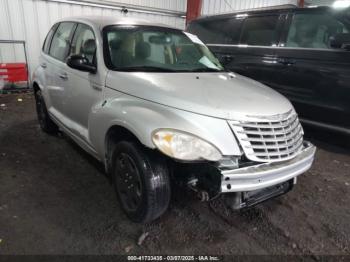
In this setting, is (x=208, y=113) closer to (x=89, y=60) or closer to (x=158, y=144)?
(x=158, y=144)

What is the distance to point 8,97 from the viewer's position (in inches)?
251

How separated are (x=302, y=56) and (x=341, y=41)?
1.69ft

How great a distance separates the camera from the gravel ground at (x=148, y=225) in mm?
2051

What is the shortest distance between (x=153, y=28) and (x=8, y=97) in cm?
483

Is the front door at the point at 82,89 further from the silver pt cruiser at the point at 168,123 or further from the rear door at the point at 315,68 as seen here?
the rear door at the point at 315,68

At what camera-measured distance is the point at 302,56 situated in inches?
149

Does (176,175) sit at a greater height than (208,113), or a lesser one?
lesser

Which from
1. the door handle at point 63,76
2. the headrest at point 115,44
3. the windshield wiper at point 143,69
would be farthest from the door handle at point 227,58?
the door handle at point 63,76

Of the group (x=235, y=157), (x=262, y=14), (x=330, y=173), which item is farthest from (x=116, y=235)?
(x=262, y=14)

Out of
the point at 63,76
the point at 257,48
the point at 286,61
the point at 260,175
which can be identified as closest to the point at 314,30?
the point at 286,61

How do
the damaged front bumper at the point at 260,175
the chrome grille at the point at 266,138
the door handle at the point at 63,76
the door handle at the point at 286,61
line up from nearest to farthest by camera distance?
1. the damaged front bumper at the point at 260,175
2. the chrome grille at the point at 266,138
3. the door handle at the point at 63,76
4. the door handle at the point at 286,61

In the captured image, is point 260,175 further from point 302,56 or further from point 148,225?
point 302,56

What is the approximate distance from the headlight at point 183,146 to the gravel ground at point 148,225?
0.66m

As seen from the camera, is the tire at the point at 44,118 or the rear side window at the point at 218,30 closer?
the tire at the point at 44,118
